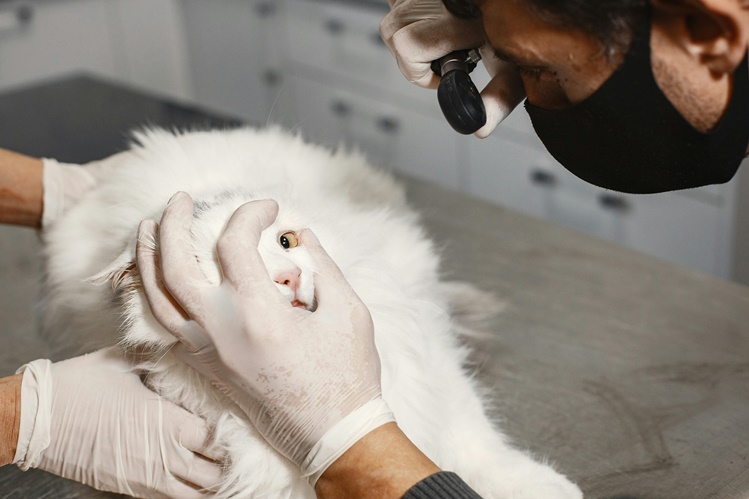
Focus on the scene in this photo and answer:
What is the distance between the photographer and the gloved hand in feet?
3.08

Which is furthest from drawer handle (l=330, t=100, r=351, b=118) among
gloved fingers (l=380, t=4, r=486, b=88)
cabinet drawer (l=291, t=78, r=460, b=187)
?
gloved fingers (l=380, t=4, r=486, b=88)

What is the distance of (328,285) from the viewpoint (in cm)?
89

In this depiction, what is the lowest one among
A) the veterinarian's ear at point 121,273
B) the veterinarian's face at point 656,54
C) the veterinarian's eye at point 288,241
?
the veterinarian's ear at point 121,273

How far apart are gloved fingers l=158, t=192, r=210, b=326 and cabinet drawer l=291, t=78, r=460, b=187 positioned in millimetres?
1816

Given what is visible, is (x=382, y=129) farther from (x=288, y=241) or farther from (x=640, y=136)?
(x=640, y=136)

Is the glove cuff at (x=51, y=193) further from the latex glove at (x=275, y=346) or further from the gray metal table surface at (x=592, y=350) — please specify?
the latex glove at (x=275, y=346)

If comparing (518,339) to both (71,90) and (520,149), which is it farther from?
(71,90)

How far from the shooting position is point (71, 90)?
2.31 meters

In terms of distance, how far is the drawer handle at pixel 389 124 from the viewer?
3.02 m

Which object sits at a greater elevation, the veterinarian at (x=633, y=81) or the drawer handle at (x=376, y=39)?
the veterinarian at (x=633, y=81)

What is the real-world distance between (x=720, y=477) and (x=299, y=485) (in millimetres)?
Answer: 502

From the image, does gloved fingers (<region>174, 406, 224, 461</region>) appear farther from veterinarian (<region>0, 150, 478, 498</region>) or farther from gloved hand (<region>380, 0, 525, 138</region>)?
gloved hand (<region>380, 0, 525, 138</region>)

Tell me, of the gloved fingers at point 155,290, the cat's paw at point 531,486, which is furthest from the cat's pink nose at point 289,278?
the cat's paw at point 531,486

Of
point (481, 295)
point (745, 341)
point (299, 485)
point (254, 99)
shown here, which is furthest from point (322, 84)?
point (299, 485)
